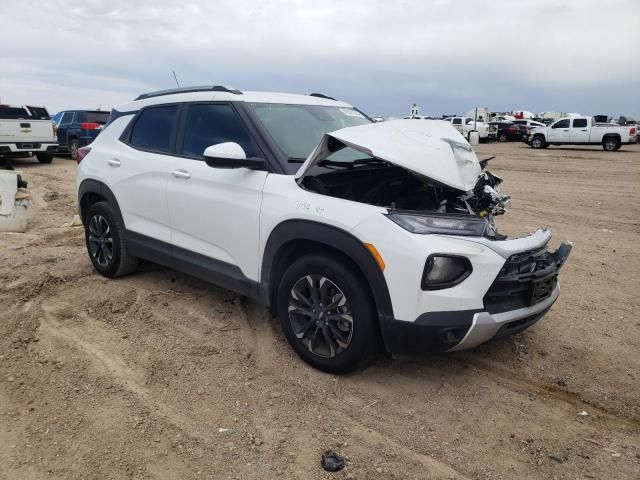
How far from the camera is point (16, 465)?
2.60 metres

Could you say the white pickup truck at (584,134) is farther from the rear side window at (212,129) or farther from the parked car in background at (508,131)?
the rear side window at (212,129)

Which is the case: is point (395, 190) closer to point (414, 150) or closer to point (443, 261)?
point (414, 150)

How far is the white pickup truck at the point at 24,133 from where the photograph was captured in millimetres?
15180

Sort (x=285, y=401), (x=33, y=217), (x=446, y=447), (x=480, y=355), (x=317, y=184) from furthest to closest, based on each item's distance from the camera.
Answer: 1. (x=33, y=217)
2. (x=480, y=355)
3. (x=317, y=184)
4. (x=285, y=401)
5. (x=446, y=447)

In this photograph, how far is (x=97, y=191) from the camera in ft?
16.7

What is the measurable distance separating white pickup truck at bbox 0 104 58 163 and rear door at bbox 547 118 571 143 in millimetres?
23179

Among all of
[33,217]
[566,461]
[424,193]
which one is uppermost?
[424,193]

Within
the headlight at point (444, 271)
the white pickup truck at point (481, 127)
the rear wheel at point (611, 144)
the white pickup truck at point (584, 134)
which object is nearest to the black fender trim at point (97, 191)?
the headlight at point (444, 271)

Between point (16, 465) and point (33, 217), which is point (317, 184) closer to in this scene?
point (16, 465)

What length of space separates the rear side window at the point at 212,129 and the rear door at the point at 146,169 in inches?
8.0

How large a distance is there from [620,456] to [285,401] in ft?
6.04

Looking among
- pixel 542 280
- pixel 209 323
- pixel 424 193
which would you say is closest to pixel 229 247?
pixel 209 323

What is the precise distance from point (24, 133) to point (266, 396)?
617 inches

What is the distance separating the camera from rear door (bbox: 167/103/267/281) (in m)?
3.68
